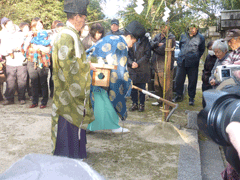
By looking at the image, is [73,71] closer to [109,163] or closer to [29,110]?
[109,163]

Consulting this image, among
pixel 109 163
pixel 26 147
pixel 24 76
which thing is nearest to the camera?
pixel 109 163

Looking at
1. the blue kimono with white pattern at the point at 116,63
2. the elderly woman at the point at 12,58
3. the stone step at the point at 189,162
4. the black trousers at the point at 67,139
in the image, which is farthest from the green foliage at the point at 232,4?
the elderly woman at the point at 12,58

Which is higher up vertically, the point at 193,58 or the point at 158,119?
the point at 193,58

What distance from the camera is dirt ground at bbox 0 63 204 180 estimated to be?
3045 mm

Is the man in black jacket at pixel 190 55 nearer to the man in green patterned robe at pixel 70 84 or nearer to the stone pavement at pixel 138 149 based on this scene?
the stone pavement at pixel 138 149

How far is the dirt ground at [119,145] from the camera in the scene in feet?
9.99

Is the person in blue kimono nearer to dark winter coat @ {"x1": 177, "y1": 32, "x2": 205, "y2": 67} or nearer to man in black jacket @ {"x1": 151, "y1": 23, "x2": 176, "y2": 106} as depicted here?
man in black jacket @ {"x1": 151, "y1": 23, "x2": 176, "y2": 106}

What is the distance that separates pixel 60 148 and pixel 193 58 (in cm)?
417

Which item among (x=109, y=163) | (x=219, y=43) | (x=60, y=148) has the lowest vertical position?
(x=109, y=163)

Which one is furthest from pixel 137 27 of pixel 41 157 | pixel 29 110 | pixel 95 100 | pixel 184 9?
pixel 41 157

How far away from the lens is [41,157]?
78 cm

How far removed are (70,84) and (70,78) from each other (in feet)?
0.23

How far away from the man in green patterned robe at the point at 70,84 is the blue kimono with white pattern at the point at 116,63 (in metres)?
0.85

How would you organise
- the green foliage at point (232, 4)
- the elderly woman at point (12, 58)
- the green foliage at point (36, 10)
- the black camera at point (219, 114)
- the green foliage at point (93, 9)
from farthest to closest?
the green foliage at point (93, 9)
the green foliage at point (36, 10)
the elderly woman at point (12, 58)
the green foliage at point (232, 4)
the black camera at point (219, 114)
